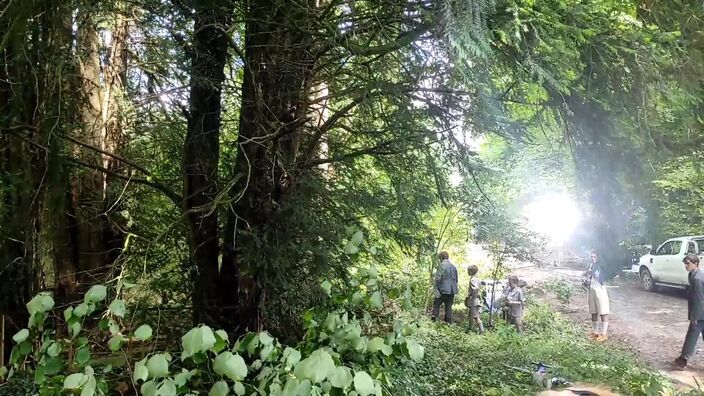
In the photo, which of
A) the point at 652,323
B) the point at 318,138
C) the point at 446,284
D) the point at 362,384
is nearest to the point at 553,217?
the point at 652,323

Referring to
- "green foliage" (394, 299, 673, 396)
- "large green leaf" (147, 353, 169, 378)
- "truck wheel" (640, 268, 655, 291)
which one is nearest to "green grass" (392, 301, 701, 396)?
"green foliage" (394, 299, 673, 396)

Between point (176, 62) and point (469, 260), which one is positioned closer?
point (176, 62)

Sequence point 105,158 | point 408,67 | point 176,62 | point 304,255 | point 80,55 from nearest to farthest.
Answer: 1. point 304,255
2. point 408,67
3. point 176,62
4. point 80,55
5. point 105,158

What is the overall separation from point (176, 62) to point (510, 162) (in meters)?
2.65

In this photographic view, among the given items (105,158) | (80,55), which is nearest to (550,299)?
(105,158)

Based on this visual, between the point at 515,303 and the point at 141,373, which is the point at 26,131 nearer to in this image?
the point at 141,373

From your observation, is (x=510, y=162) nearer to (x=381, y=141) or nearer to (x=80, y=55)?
(x=381, y=141)

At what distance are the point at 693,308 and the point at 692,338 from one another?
295 millimetres

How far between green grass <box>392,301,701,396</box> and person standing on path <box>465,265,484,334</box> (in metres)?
0.33

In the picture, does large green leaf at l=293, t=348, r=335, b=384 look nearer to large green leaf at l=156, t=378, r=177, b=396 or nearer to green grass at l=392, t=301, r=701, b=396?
large green leaf at l=156, t=378, r=177, b=396

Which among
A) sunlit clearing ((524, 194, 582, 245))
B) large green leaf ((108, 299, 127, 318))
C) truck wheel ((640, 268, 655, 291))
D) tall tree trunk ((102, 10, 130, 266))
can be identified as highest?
tall tree trunk ((102, 10, 130, 266))

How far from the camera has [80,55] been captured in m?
3.19

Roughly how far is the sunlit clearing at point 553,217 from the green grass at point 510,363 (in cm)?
124

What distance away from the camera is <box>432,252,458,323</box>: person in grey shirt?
6.48m
